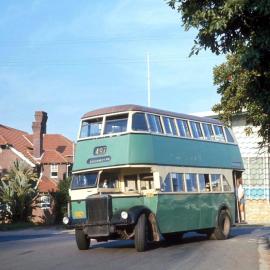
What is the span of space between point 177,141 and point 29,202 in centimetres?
2392

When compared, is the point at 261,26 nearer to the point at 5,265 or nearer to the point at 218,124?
the point at 5,265

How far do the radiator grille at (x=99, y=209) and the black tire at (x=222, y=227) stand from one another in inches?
221

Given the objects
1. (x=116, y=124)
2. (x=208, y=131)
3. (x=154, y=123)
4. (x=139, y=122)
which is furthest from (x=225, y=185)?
(x=116, y=124)

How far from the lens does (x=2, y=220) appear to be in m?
41.3

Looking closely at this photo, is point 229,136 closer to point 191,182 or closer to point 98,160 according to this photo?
point 191,182

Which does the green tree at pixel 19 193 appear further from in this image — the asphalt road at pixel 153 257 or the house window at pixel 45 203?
the asphalt road at pixel 153 257

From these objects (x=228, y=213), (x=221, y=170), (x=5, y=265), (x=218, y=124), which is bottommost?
(x=5, y=265)

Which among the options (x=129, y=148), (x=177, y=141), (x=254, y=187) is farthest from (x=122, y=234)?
(x=254, y=187)

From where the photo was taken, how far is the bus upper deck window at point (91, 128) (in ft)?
58.7

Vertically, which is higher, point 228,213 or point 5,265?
point 228,213

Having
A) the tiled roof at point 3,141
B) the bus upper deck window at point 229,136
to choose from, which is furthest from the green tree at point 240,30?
the tiled roof at point 3,141

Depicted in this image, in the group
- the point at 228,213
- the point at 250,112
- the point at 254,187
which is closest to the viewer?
the point at 250,112

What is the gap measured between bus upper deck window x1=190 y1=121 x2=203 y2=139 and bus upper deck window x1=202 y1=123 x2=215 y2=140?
39cm

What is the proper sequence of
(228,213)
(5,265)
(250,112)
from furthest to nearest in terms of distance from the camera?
(228,213)
(250,112)
(5,265)
